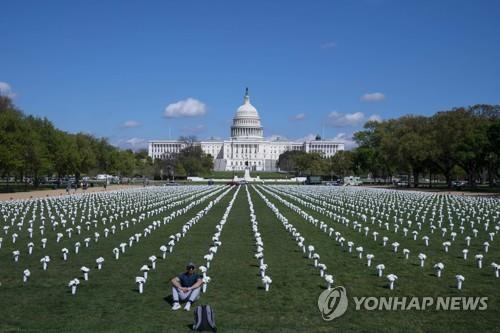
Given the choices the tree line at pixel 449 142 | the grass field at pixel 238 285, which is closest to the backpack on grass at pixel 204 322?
the grass field at pixel 238 285

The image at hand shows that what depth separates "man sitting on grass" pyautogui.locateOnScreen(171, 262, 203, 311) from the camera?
10.8 metres

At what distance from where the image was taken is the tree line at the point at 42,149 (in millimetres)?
52500

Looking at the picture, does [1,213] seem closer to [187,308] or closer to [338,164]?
[187,308]

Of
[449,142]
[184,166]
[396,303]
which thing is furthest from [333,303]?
[184,166]

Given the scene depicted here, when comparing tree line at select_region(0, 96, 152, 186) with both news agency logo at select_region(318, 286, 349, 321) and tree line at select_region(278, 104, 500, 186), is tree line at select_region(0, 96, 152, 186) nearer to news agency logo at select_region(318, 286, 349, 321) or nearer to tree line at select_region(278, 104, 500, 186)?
tree line at select_region(278, 104, 500, 186)

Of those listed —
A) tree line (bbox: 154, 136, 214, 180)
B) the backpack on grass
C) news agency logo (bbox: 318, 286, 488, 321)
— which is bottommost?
news agency logo (bbox: 318, 286, 488, 321)

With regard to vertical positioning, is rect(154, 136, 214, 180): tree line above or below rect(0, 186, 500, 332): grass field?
above

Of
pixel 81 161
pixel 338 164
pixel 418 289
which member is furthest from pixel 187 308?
pixel 338 164

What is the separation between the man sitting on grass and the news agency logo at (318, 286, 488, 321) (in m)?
2.33

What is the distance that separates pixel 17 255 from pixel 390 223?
15780 mm

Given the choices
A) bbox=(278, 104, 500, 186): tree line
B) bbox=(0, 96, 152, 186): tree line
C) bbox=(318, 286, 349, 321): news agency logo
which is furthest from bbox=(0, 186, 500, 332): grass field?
bbox=(278, 104, 500, 186): tree line

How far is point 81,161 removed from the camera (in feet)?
230

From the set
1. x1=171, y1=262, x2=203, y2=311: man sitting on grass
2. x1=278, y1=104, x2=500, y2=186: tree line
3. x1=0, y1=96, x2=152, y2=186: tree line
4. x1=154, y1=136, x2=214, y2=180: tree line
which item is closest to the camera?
x1=171, y1=262, x2=203, y2=311: man sitting on grass

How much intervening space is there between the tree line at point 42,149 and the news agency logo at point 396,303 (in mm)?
44173
